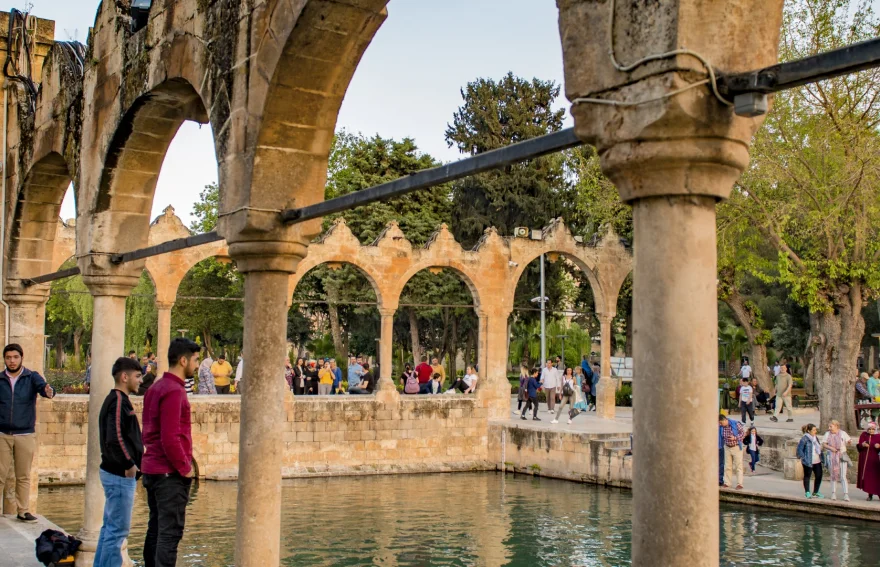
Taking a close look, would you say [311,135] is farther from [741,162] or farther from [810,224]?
[810,224]

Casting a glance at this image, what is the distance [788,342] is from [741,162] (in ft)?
114

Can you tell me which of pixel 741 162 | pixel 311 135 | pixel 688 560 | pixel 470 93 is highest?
pixel 470 93

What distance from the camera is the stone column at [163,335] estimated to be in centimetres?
1703

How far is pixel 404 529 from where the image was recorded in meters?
13.1

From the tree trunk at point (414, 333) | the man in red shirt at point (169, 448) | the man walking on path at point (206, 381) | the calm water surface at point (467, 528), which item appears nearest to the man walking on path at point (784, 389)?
the calm water surface at point (467, 528)

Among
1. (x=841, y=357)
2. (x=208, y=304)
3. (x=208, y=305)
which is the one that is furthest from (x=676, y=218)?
(x=208, y=304)

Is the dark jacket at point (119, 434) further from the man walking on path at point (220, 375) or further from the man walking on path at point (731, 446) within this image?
the man walking on path at point (220, 375)

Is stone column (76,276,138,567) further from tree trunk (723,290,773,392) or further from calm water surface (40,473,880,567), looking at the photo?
tree trunk (723,290,773,392)

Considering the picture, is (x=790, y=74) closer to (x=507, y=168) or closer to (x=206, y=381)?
(x=206, y=381)

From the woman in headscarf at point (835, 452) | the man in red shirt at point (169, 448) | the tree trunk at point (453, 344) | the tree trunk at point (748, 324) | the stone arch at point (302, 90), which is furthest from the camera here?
the tree trunk at point (453, 344)

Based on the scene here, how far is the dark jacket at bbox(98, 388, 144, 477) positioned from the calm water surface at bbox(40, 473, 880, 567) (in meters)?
5.52

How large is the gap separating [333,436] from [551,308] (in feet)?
49.0

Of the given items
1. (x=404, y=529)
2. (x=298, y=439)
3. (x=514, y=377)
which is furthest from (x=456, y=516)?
(x=514, y=377)

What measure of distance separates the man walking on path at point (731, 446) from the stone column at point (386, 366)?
6735mm
